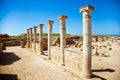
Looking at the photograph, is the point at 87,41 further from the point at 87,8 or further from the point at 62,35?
the point at 62,35

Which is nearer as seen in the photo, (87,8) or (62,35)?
(87,8)

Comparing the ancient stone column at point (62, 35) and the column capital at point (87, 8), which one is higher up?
the column capital at point (87, 8)

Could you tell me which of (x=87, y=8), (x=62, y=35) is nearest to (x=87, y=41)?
(x=87, y=8)

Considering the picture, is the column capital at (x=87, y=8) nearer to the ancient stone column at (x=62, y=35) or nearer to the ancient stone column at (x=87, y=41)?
the ancient stone column at (x=87, y=41)

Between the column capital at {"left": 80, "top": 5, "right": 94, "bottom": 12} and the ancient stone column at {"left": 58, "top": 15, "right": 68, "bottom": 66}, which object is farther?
the ancient stone column at {"left": 58, "top": 15, "right": 68, "bottom": 66}

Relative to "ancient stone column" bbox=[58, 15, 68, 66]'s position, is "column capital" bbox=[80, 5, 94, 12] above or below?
above

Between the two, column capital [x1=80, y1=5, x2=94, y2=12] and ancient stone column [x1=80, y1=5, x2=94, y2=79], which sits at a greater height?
column capital [x1=80, y1=5, x2=94, y2=12]

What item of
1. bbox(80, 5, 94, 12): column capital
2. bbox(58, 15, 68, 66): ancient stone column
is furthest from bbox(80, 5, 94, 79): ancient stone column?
bbox(58, 15, 68, 66): ancient stone column

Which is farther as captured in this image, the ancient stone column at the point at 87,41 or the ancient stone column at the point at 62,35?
the ancient stone column at the point at 62,35

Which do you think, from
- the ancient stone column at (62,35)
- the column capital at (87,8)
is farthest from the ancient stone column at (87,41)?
the ancient stone column at (62,35)

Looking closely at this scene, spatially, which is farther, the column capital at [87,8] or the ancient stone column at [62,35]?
the ancient stone column at [62,35]

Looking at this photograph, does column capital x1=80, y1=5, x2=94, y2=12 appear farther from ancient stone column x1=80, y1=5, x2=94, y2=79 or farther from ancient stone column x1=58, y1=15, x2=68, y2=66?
ancient stone column x1=58, y1=15, x2=68, y2=66

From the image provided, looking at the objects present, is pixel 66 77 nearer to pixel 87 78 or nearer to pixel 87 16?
pixel 87 78

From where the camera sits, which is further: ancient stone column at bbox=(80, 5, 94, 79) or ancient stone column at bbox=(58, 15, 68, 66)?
ancient stone column at bbox=(58, 15, 68, 66)
